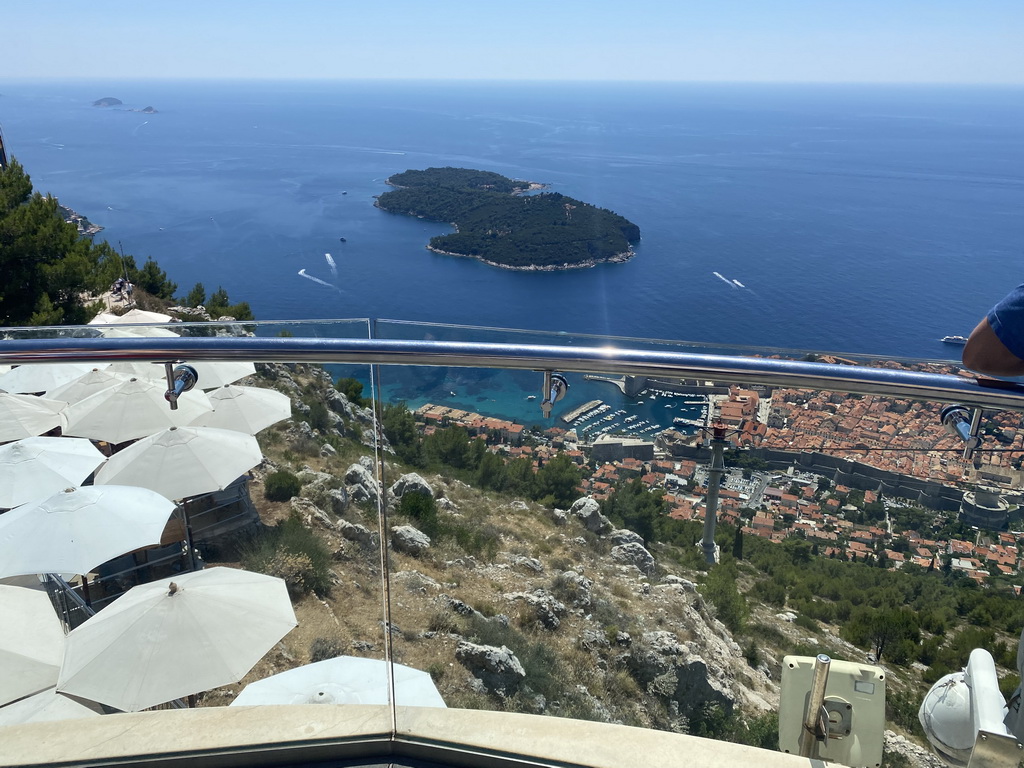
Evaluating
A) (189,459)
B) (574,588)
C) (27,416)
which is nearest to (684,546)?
(574,588)

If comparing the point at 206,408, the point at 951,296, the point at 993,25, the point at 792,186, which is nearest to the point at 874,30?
the point at 993,25

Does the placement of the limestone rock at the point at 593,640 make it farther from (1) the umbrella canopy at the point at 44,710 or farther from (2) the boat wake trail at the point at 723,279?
(2) the boat wake trail at the point at 723,279

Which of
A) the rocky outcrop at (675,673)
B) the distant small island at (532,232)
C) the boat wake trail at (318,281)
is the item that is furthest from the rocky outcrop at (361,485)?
the distant small island at (532,232)

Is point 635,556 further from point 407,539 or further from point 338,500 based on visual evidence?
point 338,500

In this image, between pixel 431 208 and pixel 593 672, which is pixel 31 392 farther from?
pixel 431 208

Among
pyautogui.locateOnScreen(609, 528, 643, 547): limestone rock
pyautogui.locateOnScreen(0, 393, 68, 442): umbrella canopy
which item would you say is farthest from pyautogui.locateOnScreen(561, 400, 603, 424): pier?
pyautogui.locateOnScreen(0, 393, 68, 442): umbrella canopy
